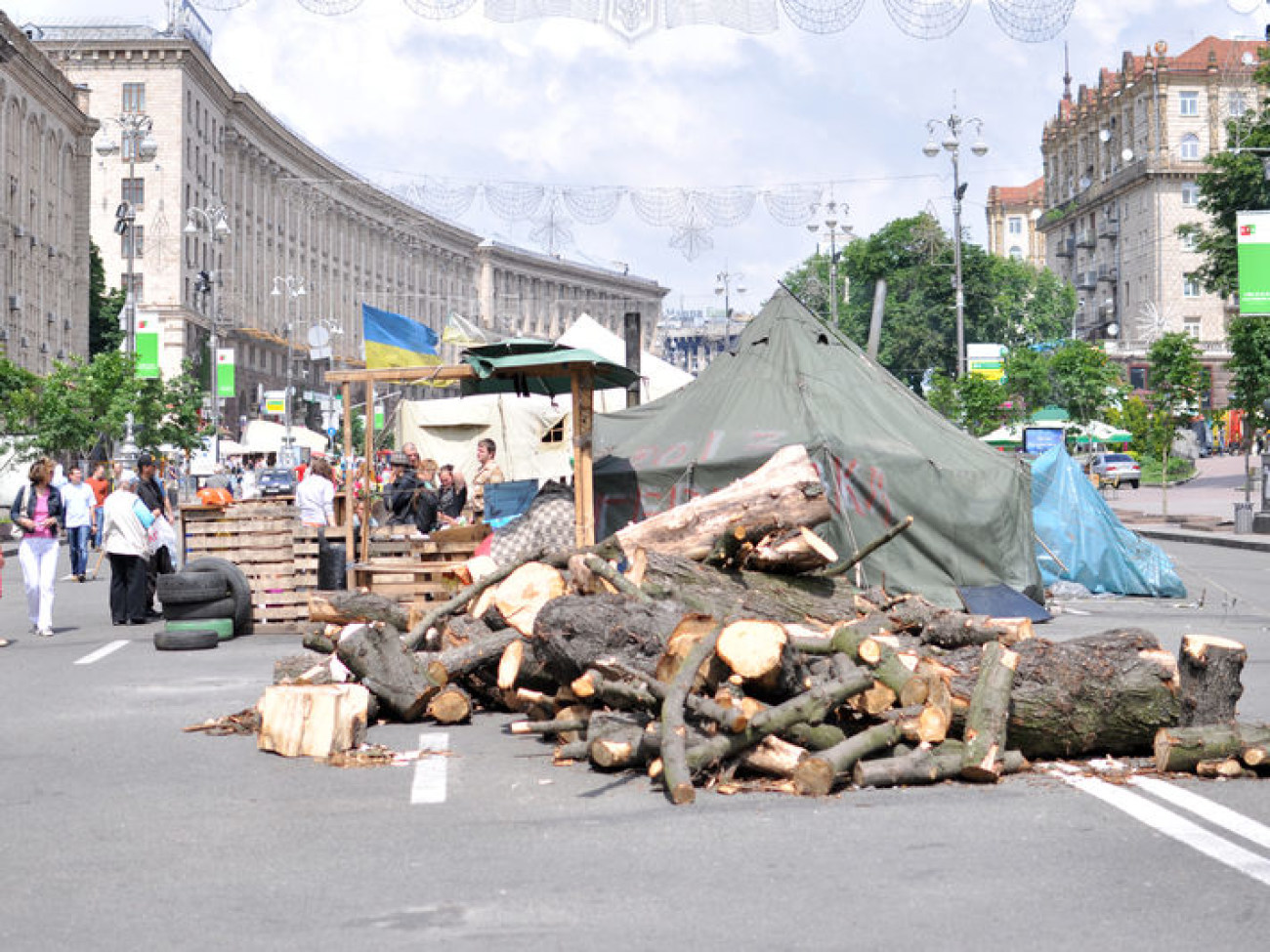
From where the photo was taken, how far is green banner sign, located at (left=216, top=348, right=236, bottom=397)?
69562mm

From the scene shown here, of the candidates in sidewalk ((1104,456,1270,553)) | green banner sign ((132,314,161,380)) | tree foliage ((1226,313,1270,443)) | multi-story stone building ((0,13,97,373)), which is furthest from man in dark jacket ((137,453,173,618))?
multi-story stone building ((0,13,97,373))

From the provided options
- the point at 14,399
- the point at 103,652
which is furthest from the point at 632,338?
the point at 14,399

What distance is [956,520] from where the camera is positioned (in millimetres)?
17656

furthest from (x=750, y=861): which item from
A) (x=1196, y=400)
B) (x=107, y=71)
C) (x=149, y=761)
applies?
(x=107, y=71)

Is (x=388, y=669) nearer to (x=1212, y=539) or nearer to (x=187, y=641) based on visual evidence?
(x=187, y=641)

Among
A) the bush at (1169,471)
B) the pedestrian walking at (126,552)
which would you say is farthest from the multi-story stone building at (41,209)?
the bush at (1169,471)

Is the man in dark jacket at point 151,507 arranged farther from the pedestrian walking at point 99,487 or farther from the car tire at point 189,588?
the pedestrian walking at point 99,487

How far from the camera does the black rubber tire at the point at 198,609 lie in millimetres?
15180

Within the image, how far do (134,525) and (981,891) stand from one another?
41.8ft

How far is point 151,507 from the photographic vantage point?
742 inches

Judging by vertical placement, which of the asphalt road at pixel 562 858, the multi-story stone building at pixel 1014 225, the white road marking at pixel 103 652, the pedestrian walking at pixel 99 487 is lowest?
the asphalt road at pixel 562 858

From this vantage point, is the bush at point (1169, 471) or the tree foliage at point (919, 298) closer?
the bush at point (1169, 471)

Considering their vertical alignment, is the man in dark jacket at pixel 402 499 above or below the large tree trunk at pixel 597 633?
above

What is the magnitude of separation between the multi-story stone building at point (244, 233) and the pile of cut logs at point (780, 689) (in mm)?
50767
